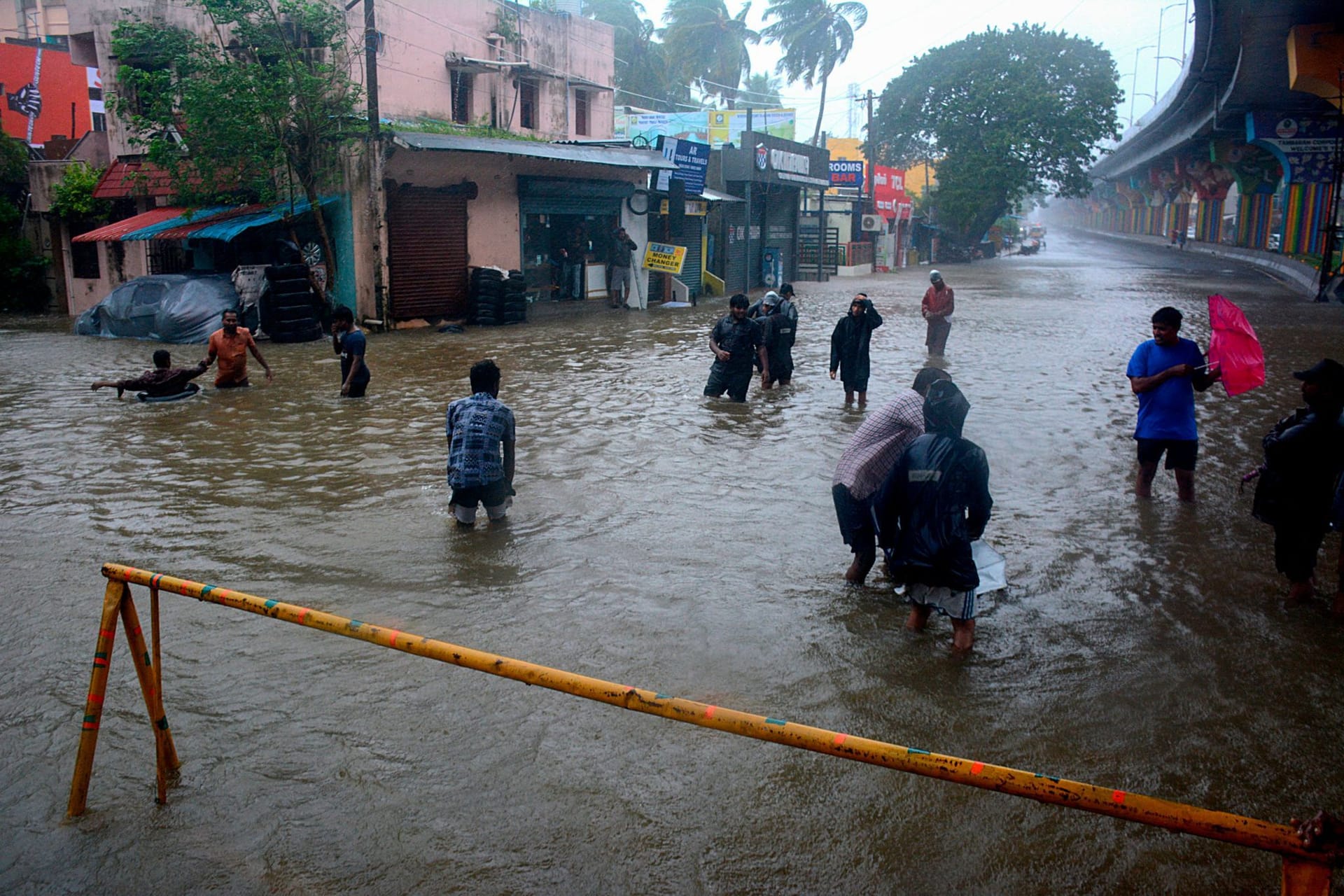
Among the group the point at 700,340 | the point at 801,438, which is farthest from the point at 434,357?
the point at 801,438

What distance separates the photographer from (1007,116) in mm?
55812

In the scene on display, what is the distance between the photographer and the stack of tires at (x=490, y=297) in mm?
21281

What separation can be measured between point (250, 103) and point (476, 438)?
48.7ft

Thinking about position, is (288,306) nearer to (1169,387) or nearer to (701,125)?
(1169,387)

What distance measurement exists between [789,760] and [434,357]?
43.5ft

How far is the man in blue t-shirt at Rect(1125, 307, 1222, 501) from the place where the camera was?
716cm

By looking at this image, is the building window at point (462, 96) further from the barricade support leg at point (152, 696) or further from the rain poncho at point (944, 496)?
the barricade support leg at point (152, 696)

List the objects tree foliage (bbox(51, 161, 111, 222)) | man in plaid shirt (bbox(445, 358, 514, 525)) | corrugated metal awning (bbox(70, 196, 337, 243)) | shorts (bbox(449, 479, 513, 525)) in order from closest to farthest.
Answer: man in plaid shirt (bbox(445, 358, 514, 525)), shorts (bbox(449, 479, 513, 525)), corrugated metal awning (bbox(70, 196, 337, 243)), tree foliage (bbox(51, 161, 111, 222))

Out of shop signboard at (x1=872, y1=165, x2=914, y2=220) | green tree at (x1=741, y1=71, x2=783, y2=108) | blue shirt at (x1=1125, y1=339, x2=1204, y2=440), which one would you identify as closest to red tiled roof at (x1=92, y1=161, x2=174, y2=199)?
blue shirt at (x1=1125, y1=339, x2=1204, y2=440)

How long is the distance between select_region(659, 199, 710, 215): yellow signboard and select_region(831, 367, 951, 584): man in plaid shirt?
2320 cm

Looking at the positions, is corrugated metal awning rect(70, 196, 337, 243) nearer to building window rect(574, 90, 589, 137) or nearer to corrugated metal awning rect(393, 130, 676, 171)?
corrugated metal awning rect(393, 130, 676, 171)

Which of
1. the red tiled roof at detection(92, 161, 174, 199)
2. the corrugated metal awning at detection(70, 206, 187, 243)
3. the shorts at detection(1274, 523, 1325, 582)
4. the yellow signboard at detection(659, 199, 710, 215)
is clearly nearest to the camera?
the shorts at detection(1274, 523, 1325, 582)

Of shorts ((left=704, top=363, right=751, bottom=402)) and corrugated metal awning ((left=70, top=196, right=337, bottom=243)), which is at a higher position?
corrugated metal awning ((left=70, top=196, right=337, bottom=243))

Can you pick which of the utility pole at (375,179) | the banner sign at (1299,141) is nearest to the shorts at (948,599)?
the utility pole at (375,179)
